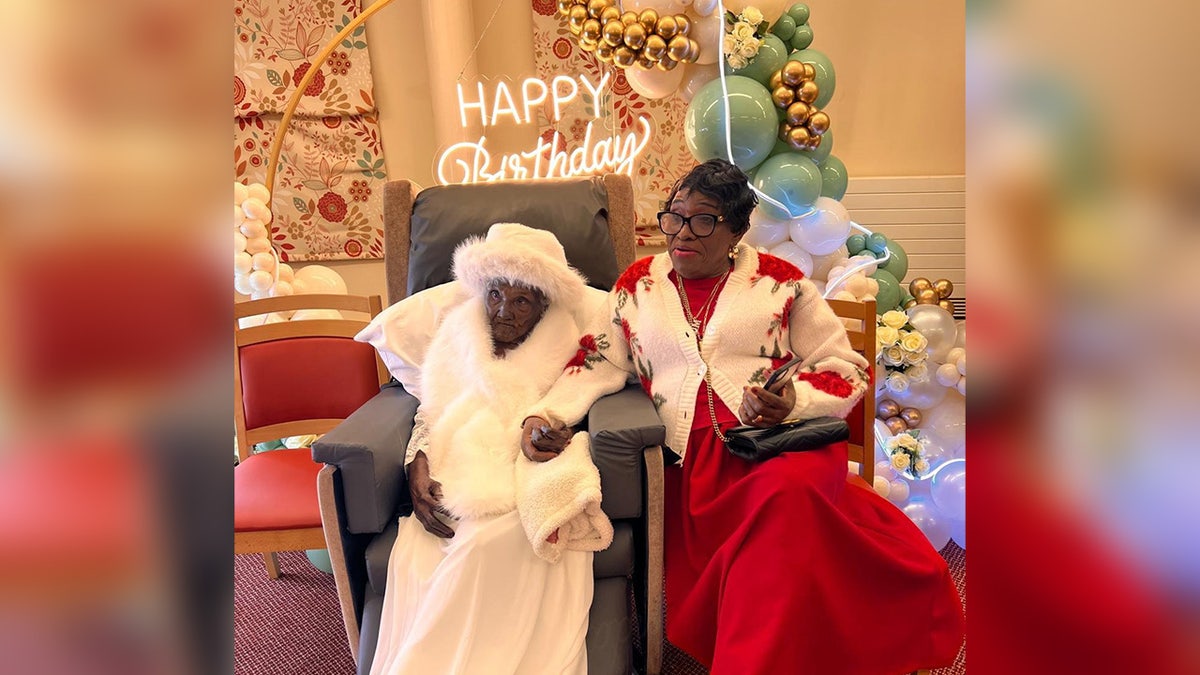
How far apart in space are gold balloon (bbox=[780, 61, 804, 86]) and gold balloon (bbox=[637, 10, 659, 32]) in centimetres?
48

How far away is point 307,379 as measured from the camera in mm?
2236

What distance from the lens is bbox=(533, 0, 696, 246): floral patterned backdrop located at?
369 cm

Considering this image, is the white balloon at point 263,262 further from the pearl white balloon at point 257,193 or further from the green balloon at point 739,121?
the green balloon at point 739,121

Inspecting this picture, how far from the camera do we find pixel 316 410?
2246mm

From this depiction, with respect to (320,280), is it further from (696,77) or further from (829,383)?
(829,383)

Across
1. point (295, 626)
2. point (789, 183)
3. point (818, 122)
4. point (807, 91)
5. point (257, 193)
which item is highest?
point (807, 91)

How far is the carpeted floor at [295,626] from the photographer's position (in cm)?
189

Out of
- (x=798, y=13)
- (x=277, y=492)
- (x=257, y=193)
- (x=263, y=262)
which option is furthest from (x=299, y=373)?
(x=798, y=13)

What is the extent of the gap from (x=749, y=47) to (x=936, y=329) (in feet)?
3.76

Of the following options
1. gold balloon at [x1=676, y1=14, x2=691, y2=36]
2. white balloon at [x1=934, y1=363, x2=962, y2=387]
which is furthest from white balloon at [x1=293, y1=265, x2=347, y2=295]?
white balloon at [x1=934, y1=363, x2=962, y2=387]

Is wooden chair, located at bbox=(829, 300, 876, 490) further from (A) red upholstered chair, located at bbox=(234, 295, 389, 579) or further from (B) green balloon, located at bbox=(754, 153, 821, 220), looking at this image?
(A) red upholstered chair, located at bbox=(234, 295, 389, 579)

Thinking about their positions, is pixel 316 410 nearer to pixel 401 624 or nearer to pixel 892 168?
pixel 401 624

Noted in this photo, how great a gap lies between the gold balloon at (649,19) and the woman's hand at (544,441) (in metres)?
1.55
